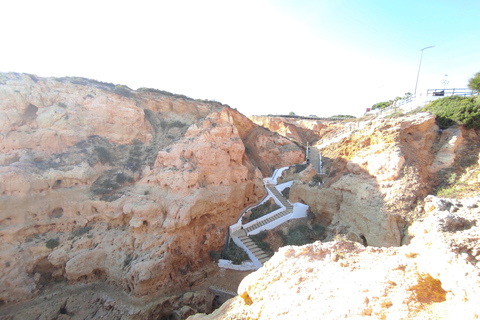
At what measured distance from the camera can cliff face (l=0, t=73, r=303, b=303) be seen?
1112 centimetres

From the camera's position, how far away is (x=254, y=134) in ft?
71.6

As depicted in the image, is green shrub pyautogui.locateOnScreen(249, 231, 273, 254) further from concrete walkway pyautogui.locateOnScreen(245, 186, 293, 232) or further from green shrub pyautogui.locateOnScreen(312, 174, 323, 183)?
green shrub pyautogui.locateOnScreen(312, 174, 323, 183)

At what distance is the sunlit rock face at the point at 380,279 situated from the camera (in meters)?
3.70

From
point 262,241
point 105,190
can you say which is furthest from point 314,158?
point 105,190

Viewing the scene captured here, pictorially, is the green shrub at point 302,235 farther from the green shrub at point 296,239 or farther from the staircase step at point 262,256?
the staircase step at point 262,256

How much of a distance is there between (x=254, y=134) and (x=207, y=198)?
10391 millimetres

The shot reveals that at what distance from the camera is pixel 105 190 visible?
1279cm

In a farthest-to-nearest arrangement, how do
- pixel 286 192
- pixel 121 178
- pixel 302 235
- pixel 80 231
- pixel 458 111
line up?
pixel 286 192 < pixel 302 235 < pixel 121 178 < pixel 458 111 < pixel 80 231

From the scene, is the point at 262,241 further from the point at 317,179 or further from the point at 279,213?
the point at 317,179

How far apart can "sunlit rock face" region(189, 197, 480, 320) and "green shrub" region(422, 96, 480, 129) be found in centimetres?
954

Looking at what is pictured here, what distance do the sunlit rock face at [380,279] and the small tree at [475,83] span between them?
46.4ft

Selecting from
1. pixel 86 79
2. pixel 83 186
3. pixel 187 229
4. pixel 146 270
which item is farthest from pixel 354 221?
pixel 86 79

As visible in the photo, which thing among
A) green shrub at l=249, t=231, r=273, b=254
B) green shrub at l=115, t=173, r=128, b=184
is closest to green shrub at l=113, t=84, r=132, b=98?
green shrub at l=115, t=173, r=128, b=184

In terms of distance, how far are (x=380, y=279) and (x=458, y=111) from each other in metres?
13.1
